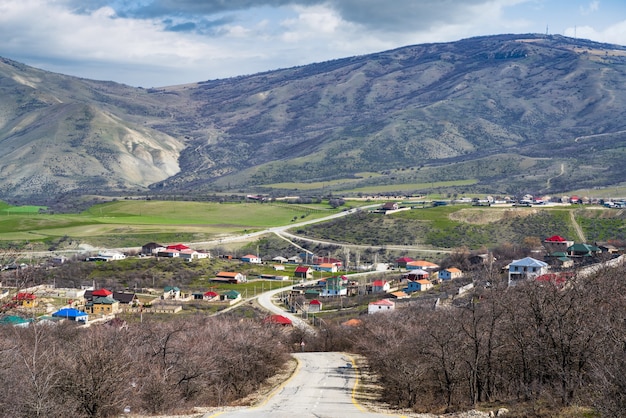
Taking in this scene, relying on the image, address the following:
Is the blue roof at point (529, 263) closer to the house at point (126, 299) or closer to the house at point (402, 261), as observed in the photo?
the house at point (402, 261)

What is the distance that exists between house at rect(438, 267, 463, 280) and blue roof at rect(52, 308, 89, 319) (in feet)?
132

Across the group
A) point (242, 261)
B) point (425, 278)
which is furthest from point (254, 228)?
point (425, 278)

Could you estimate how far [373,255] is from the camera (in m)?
112

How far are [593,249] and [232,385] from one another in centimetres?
6462

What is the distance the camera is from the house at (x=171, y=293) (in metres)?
84.2

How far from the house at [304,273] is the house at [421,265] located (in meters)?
12.9

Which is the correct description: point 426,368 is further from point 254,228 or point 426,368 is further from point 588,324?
point 254,228

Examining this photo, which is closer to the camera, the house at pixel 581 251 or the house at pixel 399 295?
the house at pixel 399 295

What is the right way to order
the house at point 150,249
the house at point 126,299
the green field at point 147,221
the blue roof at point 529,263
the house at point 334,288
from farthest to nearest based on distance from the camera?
the green field at point 147,221 < the house at point 150,249 < the house at point 334,288 < the house at point 126,299 < the blue roof at point 529,263

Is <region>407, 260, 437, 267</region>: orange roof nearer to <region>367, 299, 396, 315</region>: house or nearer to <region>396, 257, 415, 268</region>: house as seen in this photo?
<region>396, 257, 415, 268</region>: house

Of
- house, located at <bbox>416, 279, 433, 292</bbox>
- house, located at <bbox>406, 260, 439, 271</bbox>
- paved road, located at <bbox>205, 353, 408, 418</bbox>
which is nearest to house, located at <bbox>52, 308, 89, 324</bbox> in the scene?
paved road, located at <bbox>205, 353, 408, 418</bbox>

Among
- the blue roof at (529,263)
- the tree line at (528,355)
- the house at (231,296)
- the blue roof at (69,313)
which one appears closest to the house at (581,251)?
the blue roof at (529,263)

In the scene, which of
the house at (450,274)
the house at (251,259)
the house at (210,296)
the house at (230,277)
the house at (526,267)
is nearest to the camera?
the house at (526,267)

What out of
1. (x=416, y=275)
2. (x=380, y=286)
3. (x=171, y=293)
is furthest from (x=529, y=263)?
(x=171, y=293)
